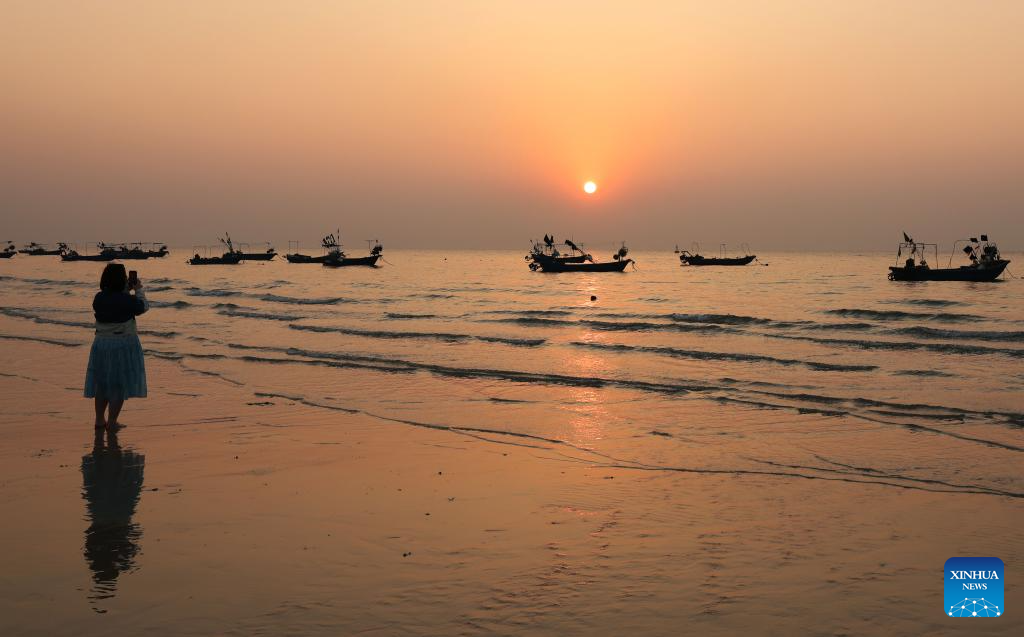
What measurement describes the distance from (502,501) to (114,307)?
19.2 ft

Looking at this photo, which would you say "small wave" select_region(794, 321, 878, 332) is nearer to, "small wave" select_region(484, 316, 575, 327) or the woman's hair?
"small wave" select_region(484, 316, 575, 327)

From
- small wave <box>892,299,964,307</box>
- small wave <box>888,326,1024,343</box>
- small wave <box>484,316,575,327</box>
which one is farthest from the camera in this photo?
small wave <box>892,299,964,307</box>

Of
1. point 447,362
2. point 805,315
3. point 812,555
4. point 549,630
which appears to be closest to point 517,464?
point 812,555

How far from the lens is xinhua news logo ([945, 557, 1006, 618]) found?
5.51 m

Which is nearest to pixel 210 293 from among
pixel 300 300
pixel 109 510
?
pixel 300 300

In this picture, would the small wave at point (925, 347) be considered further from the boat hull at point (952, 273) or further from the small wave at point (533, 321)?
the boat hull at point (952, 273)

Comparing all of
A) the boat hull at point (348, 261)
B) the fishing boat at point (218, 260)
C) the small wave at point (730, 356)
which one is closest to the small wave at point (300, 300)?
the small wave at point (730, 356)

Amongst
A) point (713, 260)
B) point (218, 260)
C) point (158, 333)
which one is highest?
point (713, 260)

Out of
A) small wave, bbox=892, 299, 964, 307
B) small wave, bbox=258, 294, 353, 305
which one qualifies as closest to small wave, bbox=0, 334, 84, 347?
small wave, bbox=258, 294, 353, 305

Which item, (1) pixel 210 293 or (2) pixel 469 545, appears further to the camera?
(1) pixel 210 293

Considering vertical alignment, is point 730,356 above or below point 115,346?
below

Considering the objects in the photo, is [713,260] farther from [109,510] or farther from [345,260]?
[109,510]

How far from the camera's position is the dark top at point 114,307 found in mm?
10781

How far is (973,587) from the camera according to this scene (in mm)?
5898
